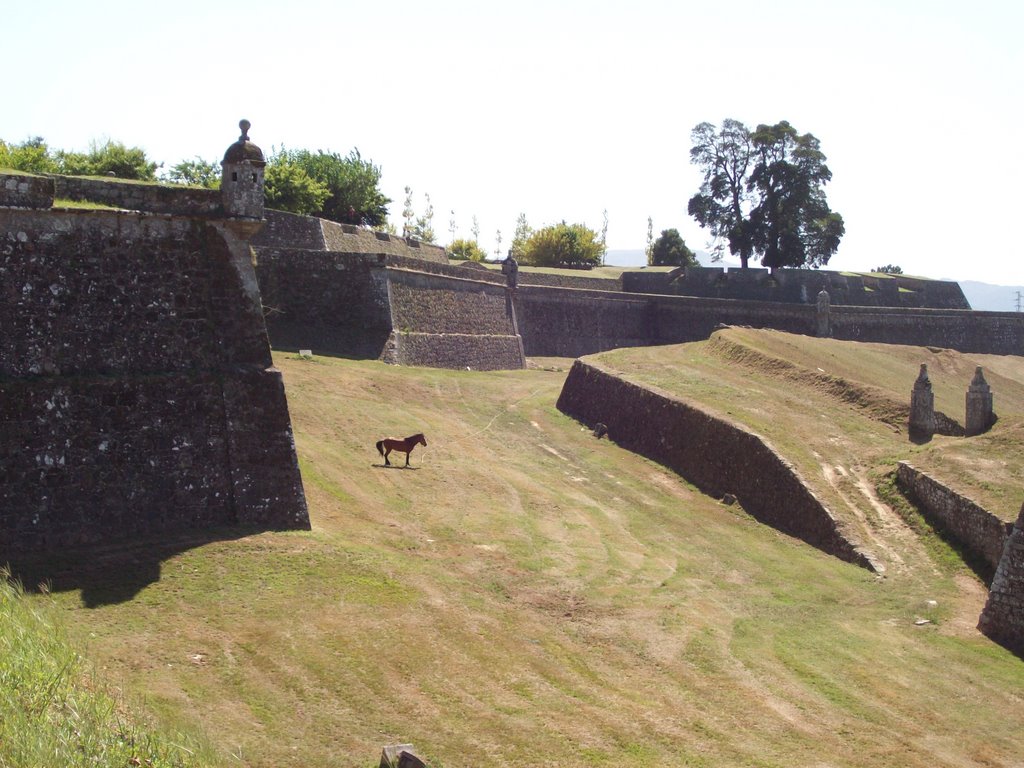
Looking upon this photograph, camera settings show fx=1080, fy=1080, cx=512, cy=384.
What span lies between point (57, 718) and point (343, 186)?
43294 millimetres

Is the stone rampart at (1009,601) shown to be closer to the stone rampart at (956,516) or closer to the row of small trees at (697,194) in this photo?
the stone rampart at (956,516)

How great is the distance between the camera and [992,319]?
61.3 m

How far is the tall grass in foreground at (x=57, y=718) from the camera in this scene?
310 inches

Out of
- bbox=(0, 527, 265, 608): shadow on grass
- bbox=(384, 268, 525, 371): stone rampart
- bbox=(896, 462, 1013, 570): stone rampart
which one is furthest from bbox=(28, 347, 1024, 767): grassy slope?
bbox=(384, 268, 525, 371): stone rampart

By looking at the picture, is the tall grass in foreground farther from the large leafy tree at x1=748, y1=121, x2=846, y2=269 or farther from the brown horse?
the large leafy tree at x1=748, y1=121, x2=846, y2=269

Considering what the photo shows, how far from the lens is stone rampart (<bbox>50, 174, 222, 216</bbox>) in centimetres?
1542

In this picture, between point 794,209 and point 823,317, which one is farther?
point 794,209

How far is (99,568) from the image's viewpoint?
43.8ft

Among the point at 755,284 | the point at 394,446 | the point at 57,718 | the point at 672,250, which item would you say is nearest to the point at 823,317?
the point at 755,284

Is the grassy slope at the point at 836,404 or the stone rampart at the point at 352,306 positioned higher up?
the stone rampart at the point at 352,306

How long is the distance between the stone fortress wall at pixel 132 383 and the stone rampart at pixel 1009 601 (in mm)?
11354

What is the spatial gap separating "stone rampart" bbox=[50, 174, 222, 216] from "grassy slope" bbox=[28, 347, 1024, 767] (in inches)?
198

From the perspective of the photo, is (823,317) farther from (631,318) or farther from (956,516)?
(956,516)

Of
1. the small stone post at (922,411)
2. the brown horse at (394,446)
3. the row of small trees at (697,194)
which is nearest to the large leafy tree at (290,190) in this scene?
the row of small trees at (697,194)
